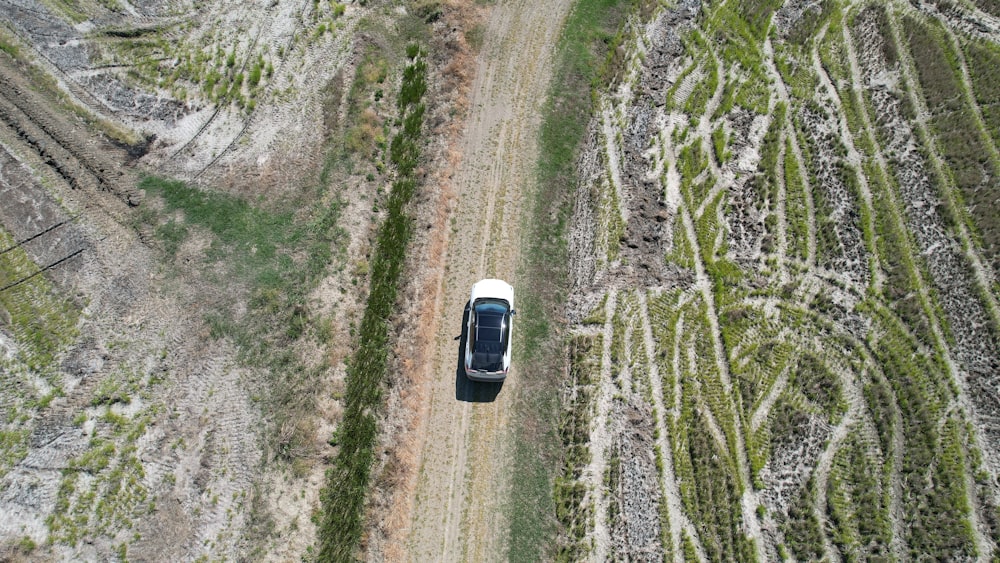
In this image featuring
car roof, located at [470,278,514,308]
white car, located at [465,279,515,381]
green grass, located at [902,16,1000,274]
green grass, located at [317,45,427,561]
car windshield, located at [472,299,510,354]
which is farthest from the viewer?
green grass, located at [902,16,1000,274]

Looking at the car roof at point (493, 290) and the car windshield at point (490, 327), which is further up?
the car roof at point (493, 290)

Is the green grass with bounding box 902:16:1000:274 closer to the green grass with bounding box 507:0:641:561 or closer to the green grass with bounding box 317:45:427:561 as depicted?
the green grass with bounding box 507:0:641:561

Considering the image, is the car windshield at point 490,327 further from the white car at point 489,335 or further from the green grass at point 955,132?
the green grass at point 955,132

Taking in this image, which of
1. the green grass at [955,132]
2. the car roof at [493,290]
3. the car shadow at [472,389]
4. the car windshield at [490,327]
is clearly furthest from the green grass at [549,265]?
the green grass at [955,132]

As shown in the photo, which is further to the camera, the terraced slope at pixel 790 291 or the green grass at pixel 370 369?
the terraced slope at pixel 790 291

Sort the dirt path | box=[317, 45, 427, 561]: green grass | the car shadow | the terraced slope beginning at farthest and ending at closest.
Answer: the terraced slope
the car shadow
the dirt path
box=[317, 45, 427, 561]: green grass

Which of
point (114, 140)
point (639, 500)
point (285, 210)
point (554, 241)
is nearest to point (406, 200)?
point (285, 210)

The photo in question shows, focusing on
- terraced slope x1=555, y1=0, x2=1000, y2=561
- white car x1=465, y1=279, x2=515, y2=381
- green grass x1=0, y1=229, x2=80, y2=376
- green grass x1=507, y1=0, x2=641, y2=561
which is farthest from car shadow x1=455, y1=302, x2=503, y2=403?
green grass x1=0, y1=229, x2=80, y2=376
